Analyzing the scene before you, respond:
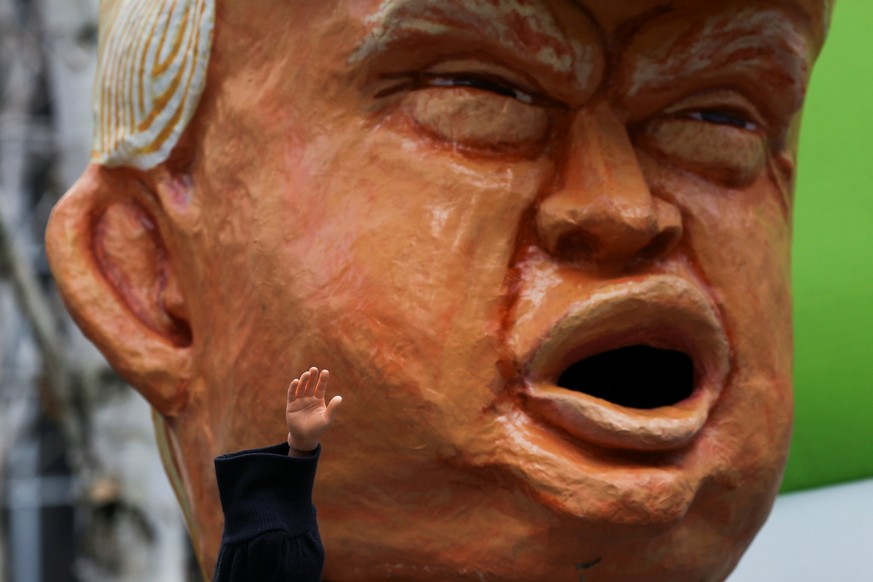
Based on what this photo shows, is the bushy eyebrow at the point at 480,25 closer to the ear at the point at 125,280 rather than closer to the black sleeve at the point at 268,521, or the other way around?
the ear at the point at 125,280

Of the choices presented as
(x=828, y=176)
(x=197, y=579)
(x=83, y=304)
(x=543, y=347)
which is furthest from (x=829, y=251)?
(x=197, y=579)

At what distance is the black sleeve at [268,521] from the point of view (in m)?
1.80

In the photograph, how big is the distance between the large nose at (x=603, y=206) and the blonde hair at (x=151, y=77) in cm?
66

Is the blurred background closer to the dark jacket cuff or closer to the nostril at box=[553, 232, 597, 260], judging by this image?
the nostril at box=[553, 232, 597, 260]

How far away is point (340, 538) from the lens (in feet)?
7.40

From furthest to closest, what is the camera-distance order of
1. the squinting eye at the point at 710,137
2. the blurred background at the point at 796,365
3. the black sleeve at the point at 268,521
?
the blurred background at the point at 796,365
the squinting eye at the point at 710,137
the black sleeve at the point at 268,521

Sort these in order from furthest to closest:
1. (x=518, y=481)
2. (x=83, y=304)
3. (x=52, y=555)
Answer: (x=52, y=555) → (x=83, y=304) → (x=518, y=481)

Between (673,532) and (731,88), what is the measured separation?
0.75m

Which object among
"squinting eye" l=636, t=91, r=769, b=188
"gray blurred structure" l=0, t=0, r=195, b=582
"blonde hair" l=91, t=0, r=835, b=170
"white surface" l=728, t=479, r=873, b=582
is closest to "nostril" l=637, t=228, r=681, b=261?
"squinting eye" l=636, t=91, r=769, b=188

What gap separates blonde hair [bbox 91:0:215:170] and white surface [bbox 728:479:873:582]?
6.40ft

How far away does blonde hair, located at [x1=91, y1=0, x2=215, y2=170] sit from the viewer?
244 centimetres

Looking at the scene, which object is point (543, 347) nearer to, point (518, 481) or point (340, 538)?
point (518, 481)

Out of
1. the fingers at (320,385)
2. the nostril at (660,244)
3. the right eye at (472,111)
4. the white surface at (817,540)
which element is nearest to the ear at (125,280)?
the right eye at (472,111)

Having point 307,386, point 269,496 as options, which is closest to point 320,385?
point 307,386
